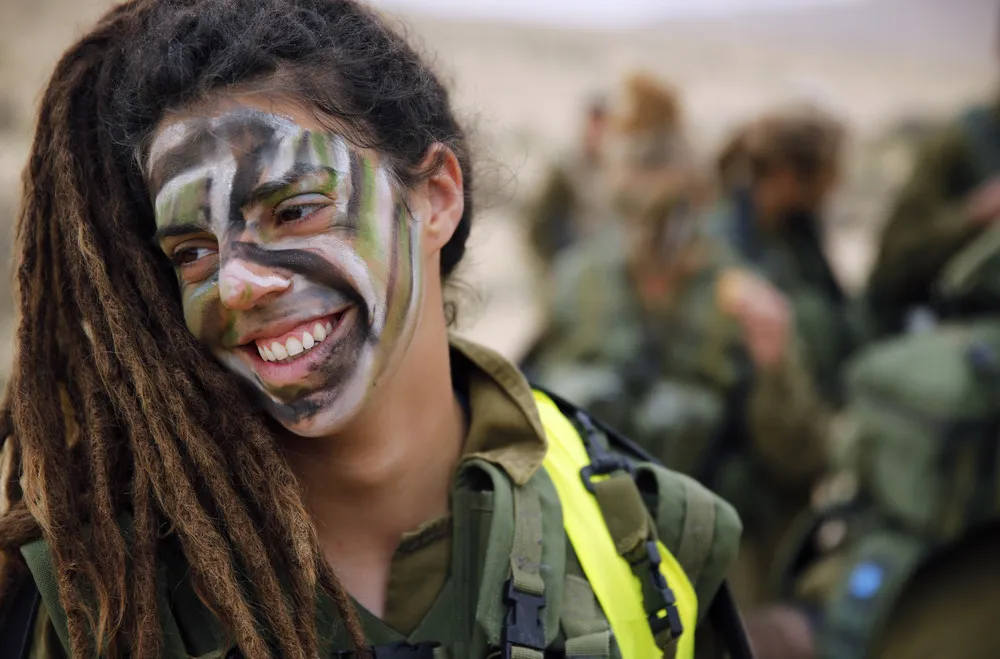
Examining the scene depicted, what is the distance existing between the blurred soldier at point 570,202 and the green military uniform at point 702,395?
6.64 feet

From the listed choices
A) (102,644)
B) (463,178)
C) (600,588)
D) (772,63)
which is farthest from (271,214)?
(772,63)

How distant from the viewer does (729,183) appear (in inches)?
220

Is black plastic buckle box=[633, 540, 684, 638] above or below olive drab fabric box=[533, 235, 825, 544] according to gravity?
above

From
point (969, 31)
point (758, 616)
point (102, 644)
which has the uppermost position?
point (102, 644)

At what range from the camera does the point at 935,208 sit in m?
4.32

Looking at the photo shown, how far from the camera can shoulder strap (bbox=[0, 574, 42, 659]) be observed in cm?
166

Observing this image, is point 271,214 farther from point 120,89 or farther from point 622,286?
point 622,286

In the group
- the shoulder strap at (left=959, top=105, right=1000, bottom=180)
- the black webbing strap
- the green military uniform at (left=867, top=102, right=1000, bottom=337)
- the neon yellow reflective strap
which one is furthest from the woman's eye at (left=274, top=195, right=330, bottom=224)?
the shoulder strap at (left=959, top=105, right=1000, bottom=180)

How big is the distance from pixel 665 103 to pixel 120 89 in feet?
15.3

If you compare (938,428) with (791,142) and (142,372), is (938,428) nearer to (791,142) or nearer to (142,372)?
(791,142)

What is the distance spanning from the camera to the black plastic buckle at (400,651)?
5.72 ft

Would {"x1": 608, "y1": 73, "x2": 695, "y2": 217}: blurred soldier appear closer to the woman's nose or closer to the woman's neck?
the woman's neck

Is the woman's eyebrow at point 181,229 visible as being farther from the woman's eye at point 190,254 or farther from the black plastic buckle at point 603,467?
the black plastic buckle at point 603,467

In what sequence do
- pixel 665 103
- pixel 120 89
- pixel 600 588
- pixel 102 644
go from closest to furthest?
pixel 102 644
pixel 120 89
pixel 600 588
pixel 665 103
